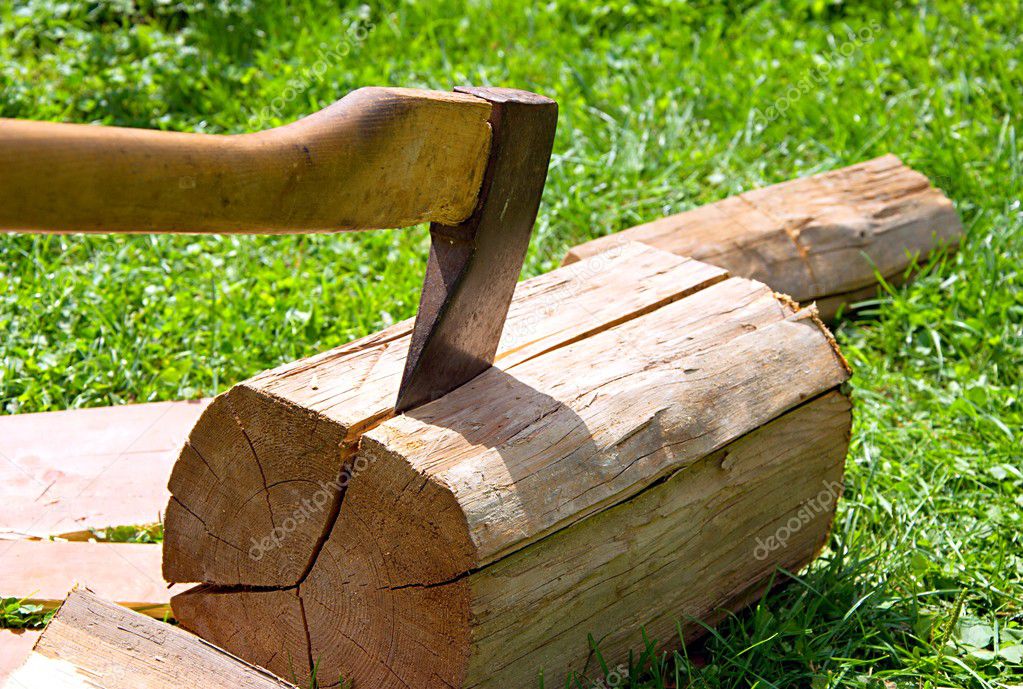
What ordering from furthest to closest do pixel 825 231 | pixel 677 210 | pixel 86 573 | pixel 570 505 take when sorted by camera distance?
1. pixel 677 210
2. pixel 825 231
3. pixel 86 573
4. pixel 570 505

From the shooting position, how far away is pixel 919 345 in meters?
3.44

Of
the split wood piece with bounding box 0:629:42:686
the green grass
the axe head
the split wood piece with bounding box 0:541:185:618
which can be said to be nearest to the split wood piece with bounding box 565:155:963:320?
the green grass

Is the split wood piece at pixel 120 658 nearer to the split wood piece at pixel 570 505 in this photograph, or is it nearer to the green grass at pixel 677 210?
the split wood piece at pixel 570 505

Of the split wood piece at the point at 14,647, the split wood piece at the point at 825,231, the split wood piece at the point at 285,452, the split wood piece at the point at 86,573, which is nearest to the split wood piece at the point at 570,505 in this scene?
the split wood piece at the point at 285,452

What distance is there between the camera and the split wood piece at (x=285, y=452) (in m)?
1.97

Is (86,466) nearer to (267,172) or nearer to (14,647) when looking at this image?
(14,647)

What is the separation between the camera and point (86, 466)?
2.79 m

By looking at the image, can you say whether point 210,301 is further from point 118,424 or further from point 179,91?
point 179,91

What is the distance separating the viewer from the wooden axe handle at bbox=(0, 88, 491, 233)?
142cm

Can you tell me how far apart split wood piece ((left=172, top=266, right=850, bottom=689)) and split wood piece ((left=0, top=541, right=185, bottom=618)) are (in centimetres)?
16

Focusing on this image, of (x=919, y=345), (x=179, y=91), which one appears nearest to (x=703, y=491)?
(x=919, y=345)

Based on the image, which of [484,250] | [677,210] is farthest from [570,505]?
[677,210]

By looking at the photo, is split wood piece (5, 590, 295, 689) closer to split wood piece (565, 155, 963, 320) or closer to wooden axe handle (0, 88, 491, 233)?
wooden axe handle (0, 88, 491, 233)

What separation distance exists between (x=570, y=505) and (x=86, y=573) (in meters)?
1.27
